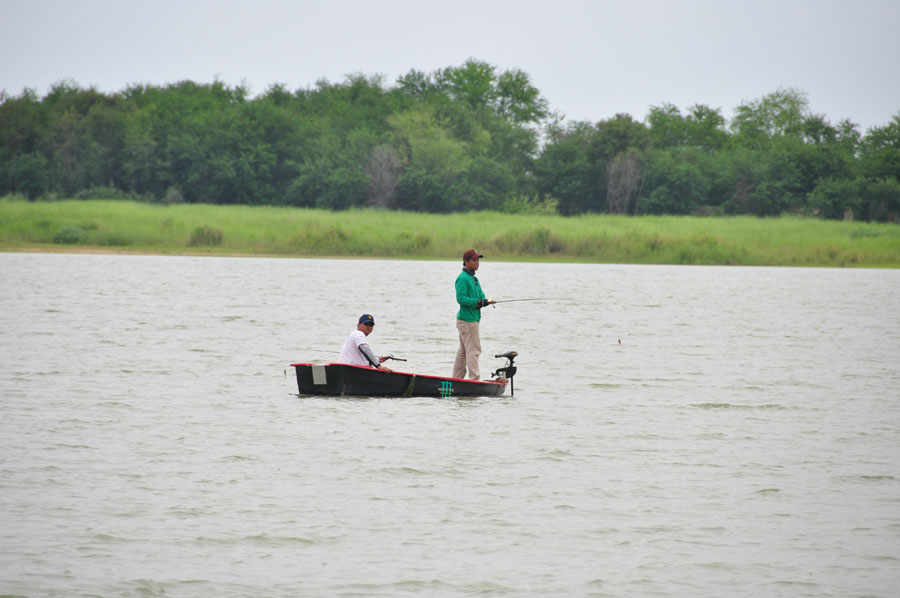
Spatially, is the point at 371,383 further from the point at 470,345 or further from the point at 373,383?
the point at 470,345

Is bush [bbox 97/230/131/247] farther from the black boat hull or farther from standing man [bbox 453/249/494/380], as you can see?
standing man [bbox 453/249/494/380]

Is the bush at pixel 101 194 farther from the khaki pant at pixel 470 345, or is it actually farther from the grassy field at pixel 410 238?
the khaki pant at pixel 470 345

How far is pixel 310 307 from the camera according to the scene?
32250 mm

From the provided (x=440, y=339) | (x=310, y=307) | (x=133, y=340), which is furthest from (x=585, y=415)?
(x=310, y=307)

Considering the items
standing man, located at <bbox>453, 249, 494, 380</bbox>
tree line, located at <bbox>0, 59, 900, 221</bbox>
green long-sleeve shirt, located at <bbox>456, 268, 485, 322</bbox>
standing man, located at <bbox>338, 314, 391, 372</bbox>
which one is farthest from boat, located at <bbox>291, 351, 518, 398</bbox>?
tree line, located at <bbox>0, 59, 900, 221</bbox>

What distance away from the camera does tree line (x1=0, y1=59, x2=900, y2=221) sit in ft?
242

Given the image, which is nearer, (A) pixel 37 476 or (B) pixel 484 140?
(A) pixel 37 476

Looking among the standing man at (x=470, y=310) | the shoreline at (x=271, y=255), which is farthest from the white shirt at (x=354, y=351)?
the shoreline at (x=271, y=255)

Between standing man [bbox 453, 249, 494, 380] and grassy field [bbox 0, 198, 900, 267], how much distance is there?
132ft

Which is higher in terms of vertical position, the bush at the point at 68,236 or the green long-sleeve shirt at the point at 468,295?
the bush at the point at 68,236

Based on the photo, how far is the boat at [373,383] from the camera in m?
15.0

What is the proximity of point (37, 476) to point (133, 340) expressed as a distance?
1267 cm

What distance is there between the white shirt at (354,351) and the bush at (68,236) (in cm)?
4430

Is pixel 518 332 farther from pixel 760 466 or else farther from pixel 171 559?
pixel 171 559
